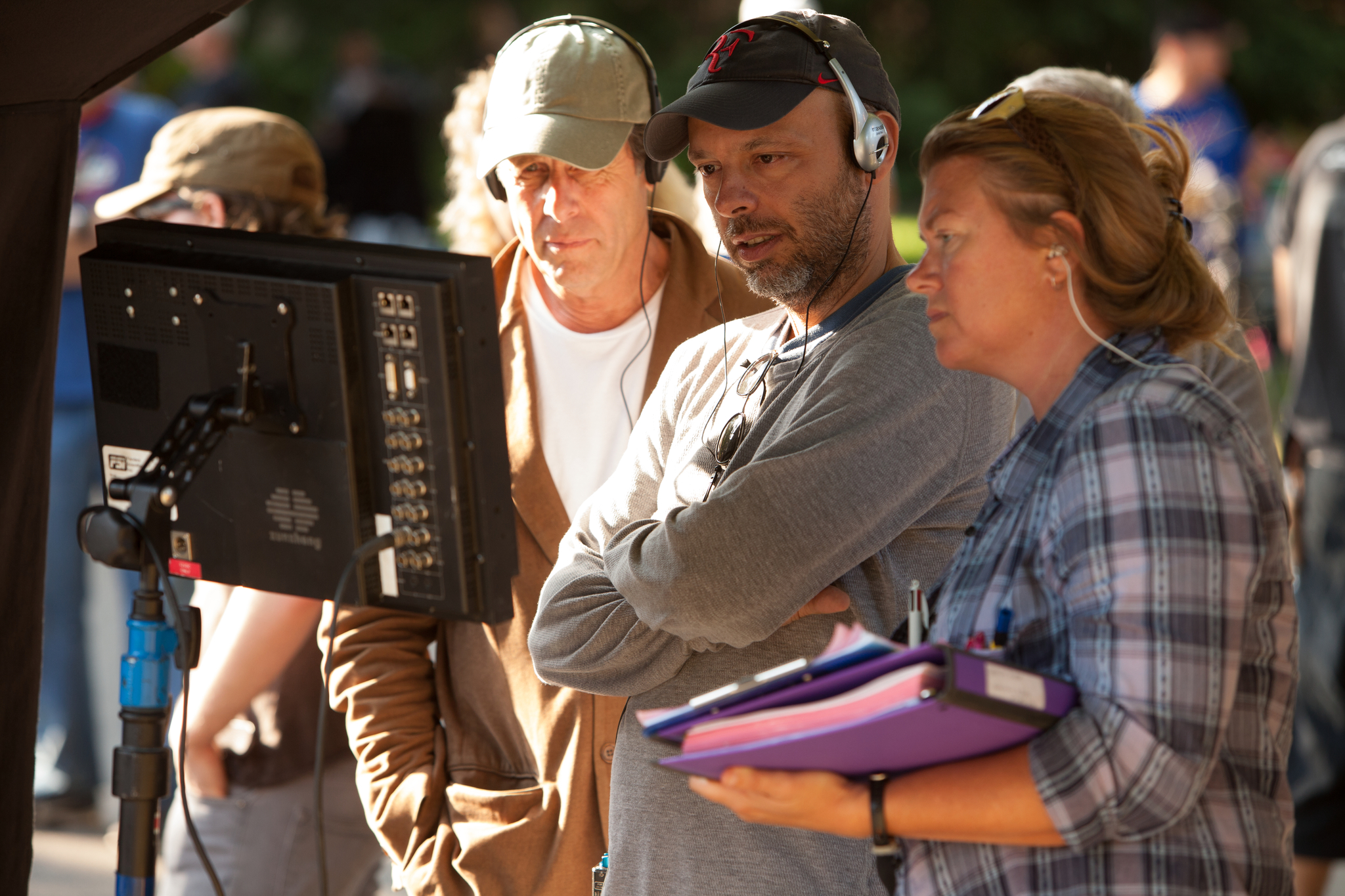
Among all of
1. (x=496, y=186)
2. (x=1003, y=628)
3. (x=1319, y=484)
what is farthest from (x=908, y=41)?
(x=1003, y=628)

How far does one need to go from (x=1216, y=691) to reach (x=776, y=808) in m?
0.46

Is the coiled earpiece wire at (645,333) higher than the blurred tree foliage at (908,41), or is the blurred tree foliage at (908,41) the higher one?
the blurred tree foliage at (908,41)

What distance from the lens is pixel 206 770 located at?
278 cm

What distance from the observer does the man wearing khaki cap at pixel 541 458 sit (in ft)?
7.93

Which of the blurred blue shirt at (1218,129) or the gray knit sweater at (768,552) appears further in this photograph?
the blurred blue shirt at (1218,129)

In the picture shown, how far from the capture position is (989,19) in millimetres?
17109

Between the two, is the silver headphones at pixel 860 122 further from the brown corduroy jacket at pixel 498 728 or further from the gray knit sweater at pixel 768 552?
the brown corduroy jacket at pixel 498 728

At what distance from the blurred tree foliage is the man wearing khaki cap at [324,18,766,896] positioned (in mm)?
14466

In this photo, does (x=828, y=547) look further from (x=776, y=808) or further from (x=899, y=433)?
(x=776, y=808)

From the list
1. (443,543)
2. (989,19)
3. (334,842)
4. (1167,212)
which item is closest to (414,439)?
(443,543)

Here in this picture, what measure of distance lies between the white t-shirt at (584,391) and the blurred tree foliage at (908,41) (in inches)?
571

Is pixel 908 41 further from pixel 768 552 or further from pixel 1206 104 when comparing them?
pixel 768 552

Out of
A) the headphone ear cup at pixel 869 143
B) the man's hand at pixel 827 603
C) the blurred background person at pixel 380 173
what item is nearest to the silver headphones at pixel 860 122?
the headphone ear cup at pixel 869 143

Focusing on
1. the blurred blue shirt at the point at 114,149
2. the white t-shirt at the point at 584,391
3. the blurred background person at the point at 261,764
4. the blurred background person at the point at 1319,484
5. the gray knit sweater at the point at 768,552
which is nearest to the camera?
the gray knit sweater at the point at 768,552
